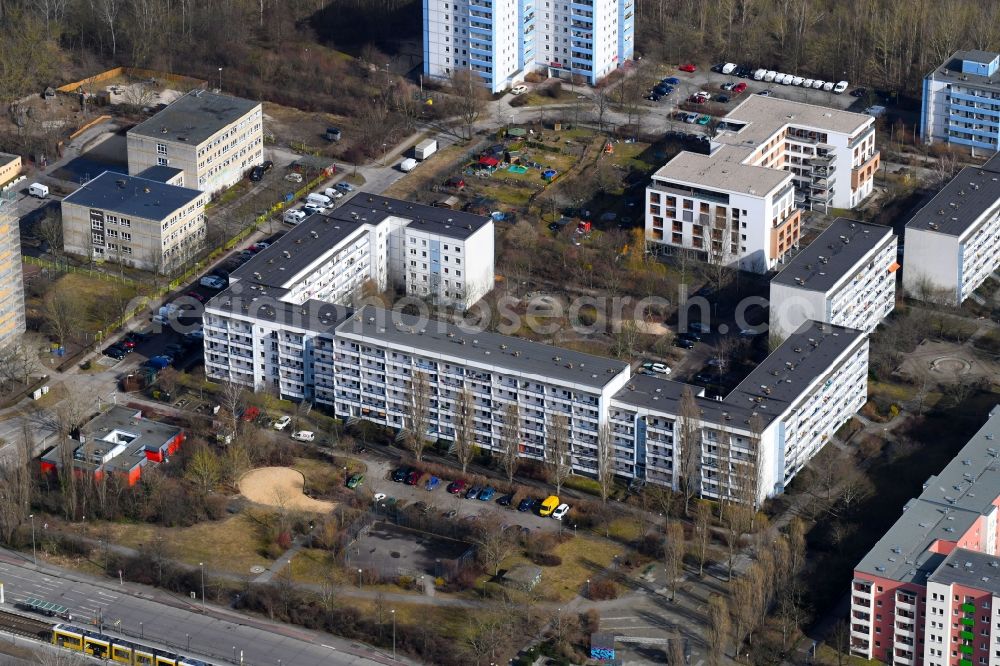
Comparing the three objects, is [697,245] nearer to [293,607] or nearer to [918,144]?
[918,144]

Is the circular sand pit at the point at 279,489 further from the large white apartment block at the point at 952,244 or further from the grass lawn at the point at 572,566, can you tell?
the large white apartment block at the point at 952,244

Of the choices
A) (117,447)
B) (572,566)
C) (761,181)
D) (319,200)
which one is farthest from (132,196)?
(572,566)

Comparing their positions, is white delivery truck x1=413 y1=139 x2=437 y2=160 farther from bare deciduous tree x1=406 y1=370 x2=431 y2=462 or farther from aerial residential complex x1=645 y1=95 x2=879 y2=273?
bare deciduous tree x1=406 y1=370 x2=431 y2=462

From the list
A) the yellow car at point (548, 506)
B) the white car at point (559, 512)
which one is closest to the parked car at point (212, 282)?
the yellow car at point (548, 506)

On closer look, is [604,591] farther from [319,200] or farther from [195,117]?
[195,117]

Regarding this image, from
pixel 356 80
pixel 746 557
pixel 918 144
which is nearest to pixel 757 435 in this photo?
pixel 746 557

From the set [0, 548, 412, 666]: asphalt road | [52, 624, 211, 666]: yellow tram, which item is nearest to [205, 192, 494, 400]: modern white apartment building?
[0, 548, 412, 666]: asphalt road
